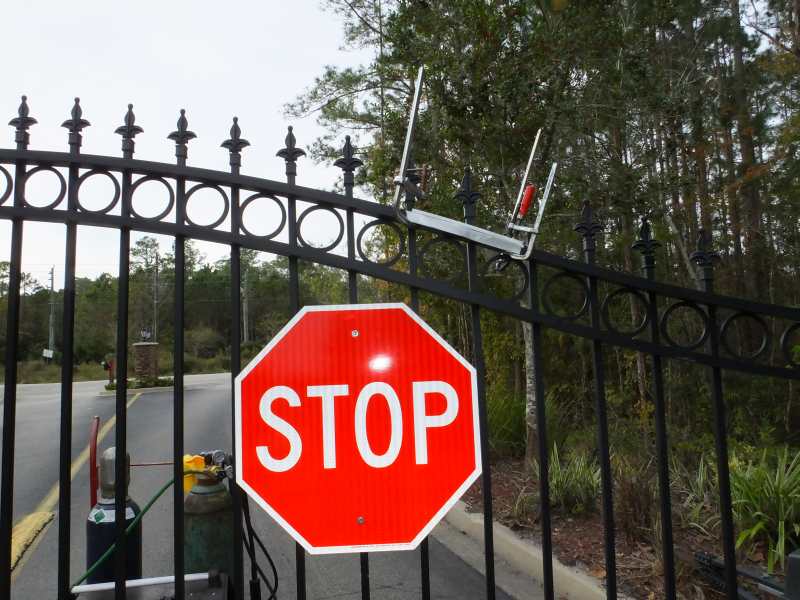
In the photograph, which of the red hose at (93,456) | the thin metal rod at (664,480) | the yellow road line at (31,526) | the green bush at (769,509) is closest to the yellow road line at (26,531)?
the yellow road line at (31,526)

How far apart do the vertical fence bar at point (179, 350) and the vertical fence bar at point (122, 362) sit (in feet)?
0.53

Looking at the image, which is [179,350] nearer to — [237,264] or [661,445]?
[237,264]

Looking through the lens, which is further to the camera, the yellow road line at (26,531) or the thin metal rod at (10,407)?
the yellow road line at (26,531)

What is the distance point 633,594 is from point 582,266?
99.1 inches

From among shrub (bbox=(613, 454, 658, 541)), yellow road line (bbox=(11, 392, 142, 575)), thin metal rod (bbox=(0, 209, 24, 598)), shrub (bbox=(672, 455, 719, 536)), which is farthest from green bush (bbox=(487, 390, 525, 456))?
thin metal rod (bbox=(0, 209, 24, 598))

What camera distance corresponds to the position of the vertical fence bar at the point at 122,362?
77.4 inches

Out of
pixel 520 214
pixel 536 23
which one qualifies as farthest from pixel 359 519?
pixel 536 23

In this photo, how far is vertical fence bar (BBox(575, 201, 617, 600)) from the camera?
2.08 metres

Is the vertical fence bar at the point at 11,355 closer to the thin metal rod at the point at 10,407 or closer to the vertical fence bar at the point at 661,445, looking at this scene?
the thin metal rod at the point at 10,407

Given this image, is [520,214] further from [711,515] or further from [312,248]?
[711,515]

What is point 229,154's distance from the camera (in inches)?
83.2

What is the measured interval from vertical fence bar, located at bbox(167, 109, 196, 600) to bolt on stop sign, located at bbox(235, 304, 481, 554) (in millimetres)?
238

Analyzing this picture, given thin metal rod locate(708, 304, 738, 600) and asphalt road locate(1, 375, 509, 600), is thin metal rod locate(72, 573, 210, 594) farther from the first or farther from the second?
thin metal rod locate(708, 304, 738, 600)

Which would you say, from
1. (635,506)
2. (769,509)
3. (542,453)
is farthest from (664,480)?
(769,509)
